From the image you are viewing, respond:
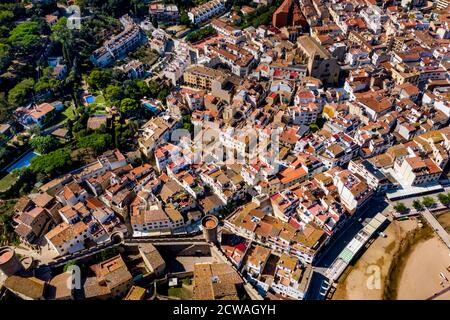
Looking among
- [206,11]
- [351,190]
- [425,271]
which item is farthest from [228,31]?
[425,271]

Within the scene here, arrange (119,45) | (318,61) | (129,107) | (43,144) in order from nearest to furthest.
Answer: (43,144), (129,107), (318,61), (119,45)

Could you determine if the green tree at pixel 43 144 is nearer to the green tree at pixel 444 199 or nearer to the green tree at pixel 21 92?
the green tree at pixel 21 92

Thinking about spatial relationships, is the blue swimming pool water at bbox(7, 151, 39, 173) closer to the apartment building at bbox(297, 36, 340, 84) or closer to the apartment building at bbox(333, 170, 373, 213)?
the apartment building at bbox(333, 170, 373, 213)

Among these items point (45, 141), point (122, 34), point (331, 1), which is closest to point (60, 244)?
point (45, 141)

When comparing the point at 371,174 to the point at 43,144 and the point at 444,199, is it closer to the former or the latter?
the point at 444,199

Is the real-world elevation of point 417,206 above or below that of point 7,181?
below

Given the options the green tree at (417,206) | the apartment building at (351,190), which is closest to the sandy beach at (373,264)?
the green tree at (417,206)

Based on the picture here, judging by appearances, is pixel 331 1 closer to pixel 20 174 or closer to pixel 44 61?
pixel 44 61
